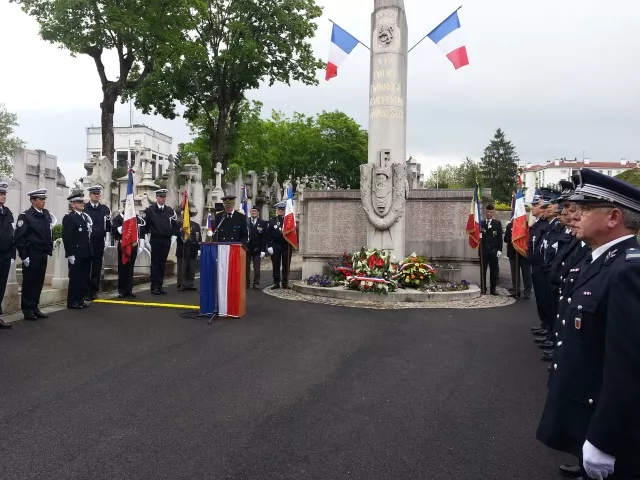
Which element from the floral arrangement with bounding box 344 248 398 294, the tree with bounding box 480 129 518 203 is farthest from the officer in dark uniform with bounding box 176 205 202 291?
the tree with bounding box 480 129 518 203

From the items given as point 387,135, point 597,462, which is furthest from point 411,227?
point 597,462

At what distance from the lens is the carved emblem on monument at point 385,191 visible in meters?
12.2

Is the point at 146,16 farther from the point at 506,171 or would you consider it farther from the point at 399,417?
the point at 506,171

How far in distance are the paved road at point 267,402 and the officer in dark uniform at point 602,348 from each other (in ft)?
4.37

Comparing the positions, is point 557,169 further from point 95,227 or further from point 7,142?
point 95,227

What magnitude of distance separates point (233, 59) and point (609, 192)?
1095 inches

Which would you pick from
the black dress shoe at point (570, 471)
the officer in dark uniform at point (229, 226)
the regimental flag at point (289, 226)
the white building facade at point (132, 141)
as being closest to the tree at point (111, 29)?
the regimental flag at point (289, 226)

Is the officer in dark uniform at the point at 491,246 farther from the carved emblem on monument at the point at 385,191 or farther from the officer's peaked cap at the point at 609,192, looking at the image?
the officer's peaked cap at the point at 609,192

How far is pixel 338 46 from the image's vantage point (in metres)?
13.6

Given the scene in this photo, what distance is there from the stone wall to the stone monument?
103cm

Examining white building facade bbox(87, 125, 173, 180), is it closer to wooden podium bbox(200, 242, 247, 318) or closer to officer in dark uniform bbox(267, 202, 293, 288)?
officer in dark uniform bbox(267, 202, 293, 288)

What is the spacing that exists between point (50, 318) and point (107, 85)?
1885cm

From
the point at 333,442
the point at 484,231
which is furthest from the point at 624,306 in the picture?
the point at 484,231

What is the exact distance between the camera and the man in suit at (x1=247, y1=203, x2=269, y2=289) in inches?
537
